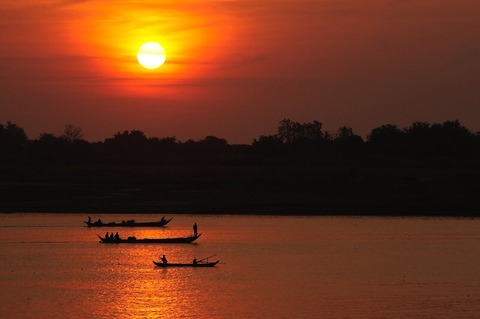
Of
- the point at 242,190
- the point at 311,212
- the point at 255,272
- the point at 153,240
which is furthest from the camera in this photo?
the point at 242,190

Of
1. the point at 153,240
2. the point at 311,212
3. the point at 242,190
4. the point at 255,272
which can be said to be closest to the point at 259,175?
the point at 242,190

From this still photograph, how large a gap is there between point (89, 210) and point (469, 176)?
45467mm

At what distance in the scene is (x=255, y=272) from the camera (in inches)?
2152

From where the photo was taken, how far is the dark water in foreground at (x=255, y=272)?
42.1 metres

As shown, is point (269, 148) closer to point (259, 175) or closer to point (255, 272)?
point (259, 175)

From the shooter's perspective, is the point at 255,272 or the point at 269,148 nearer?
the point at 255,272

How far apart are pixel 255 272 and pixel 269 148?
9603 cm

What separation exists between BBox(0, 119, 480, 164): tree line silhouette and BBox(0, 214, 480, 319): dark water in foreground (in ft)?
148

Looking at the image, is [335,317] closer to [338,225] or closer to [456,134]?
[338,225]

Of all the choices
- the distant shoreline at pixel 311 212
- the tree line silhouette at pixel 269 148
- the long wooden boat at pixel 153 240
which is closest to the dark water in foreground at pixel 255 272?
the long wooden boat at pixel 153 240

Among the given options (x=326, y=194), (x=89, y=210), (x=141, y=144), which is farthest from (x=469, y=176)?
(x=141, y=144)

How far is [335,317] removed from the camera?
3950 centimetres

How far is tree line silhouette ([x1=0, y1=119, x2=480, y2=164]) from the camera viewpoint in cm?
13225

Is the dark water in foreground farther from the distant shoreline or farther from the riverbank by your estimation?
the riverbank
